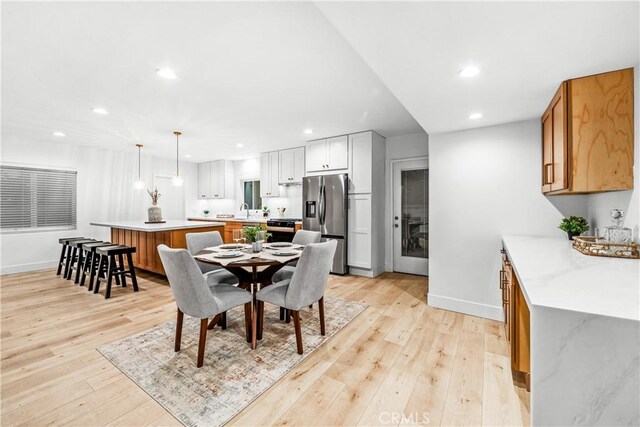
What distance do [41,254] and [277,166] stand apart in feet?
15.4

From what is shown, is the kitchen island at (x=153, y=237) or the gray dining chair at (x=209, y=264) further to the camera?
the kitchen island at (x=153, y=237)

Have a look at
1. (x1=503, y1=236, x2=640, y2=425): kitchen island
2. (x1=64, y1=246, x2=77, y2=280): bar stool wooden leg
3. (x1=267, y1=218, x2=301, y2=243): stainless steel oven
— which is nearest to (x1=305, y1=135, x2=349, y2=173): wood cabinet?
(x1=267, y1=218, x2=301, y2=243): stainless steel oven

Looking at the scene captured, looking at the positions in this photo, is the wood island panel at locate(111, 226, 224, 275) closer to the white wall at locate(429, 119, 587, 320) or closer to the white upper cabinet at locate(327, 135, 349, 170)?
the white upper cabinet at locate(327, 135, 349, 170)

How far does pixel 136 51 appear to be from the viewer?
84.1 inches

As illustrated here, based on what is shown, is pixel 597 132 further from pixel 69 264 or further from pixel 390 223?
pixel 69 264

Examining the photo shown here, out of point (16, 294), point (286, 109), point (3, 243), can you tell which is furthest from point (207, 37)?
point (3, 243)

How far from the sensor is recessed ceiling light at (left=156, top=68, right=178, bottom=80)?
7.98 ft

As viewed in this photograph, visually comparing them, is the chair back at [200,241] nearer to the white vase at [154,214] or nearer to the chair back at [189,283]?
the chair back at [189,283]

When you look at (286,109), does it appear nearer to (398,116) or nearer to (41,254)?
(398,116)

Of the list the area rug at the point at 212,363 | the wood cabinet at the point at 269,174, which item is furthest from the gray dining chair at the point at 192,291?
the wood cabinet at the point at 269,174

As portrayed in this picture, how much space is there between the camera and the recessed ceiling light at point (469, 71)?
1694 millimetres

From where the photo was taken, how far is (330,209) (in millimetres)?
4652

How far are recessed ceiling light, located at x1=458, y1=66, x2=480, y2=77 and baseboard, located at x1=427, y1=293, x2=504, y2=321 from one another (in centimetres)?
237

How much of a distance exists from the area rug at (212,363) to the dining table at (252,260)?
8.4 inches
